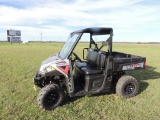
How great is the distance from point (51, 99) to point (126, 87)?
2307 mm

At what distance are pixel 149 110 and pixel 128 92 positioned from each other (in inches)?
38.8

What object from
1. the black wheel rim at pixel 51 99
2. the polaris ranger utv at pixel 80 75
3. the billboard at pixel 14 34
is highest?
the billboard at pixel 14 34

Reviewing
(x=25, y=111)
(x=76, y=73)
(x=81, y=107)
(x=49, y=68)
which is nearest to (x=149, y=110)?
(x=81, y=107)

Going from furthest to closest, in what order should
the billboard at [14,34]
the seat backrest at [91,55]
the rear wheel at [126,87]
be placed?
the billboard at [14,34] < the seat backrest at [91,55] < the rear wheel at [126,87]

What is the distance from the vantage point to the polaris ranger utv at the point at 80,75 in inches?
179

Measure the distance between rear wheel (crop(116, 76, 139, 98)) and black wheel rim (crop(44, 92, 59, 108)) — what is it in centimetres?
188

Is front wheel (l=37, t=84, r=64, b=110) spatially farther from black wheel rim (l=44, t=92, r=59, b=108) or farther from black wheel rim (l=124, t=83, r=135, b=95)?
black wheel rim (l=124, t=83, r=135, b=95)

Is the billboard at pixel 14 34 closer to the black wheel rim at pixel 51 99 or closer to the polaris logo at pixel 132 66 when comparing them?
the polaris logo at pixel 132 66

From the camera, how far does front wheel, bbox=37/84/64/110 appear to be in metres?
4.40

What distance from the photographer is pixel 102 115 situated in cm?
431

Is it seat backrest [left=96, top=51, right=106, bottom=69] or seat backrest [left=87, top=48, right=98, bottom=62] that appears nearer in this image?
seat backrest [left=96, top=51, right=106, bottom=69]

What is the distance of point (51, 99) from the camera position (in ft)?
15.0

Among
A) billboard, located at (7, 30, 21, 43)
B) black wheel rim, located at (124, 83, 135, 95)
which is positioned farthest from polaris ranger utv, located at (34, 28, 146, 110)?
billboard, located at (7, 30, 21, 43)

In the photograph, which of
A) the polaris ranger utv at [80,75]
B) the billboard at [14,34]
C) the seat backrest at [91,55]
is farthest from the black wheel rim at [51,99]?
the billboard at [14,34]
